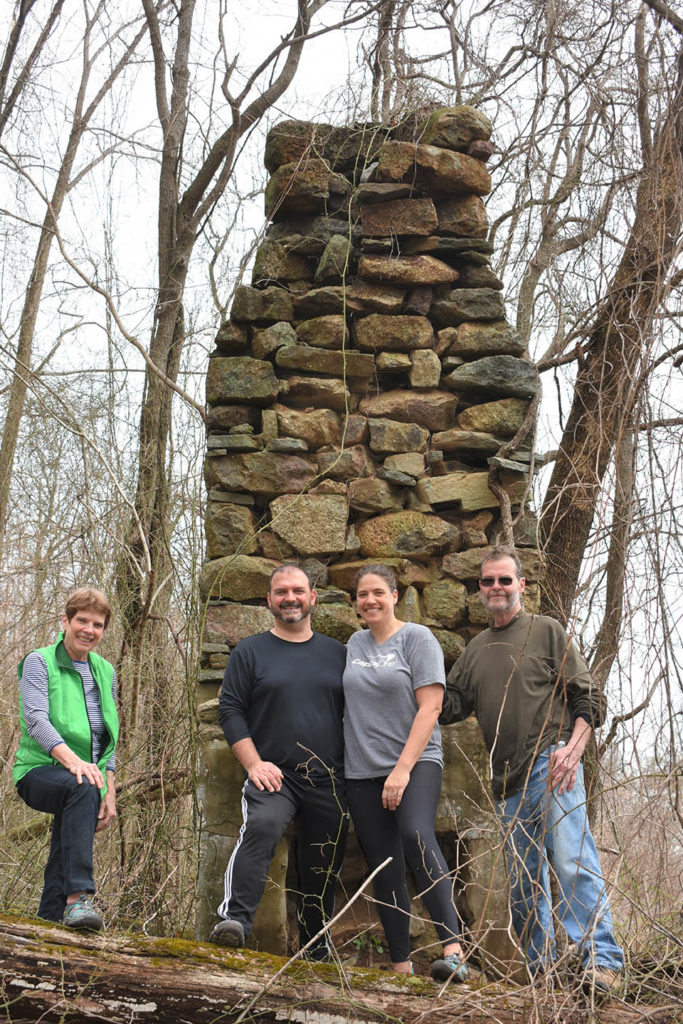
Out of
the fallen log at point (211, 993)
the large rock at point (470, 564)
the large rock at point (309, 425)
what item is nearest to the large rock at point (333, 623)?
the large rock at point (470, 564)

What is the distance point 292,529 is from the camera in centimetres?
457

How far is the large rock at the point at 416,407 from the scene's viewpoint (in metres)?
4.77

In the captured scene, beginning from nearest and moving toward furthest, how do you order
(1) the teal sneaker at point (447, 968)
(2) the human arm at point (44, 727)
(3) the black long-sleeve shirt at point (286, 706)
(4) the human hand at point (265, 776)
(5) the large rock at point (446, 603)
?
(1) the teal sneaker at point (447, 968) < (2) the human arm at point (44, 727) < (4) the human hand at point (265, 776) < (3) the black long-sleeve shirt at point (286, 706) < (5) the large rock at point (446, 603)

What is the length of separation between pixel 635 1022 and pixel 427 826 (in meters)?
0.87

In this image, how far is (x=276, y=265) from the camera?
4.89m

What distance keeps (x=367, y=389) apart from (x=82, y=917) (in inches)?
103

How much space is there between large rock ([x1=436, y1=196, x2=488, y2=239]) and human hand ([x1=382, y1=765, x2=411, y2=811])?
8.75 feet

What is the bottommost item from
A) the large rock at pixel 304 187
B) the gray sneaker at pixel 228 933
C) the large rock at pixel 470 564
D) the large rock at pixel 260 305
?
the gray sneaker at pixel 228 933

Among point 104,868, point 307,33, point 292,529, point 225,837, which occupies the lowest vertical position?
point 104,868

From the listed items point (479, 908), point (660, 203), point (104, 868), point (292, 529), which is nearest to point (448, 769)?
point (479, 908)

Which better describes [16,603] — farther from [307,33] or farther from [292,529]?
[307,33]

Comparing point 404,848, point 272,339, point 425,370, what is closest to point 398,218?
point 425,370

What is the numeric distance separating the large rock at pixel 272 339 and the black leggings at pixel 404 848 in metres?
2.04

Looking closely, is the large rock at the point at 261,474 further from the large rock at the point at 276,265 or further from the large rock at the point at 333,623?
the large rock at the point at 276,265
